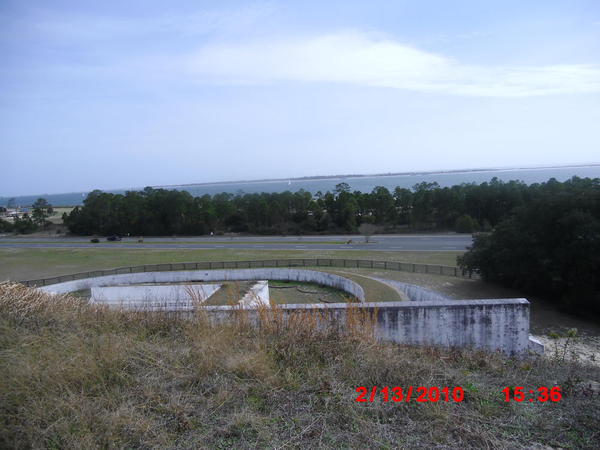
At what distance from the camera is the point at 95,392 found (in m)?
4.36

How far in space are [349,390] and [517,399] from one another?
1928 mm

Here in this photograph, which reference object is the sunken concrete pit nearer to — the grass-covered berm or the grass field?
the grass-covered berm

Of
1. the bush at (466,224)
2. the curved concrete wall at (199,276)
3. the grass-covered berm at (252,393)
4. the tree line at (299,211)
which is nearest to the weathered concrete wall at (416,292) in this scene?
the curved concrete wall at (199,276)

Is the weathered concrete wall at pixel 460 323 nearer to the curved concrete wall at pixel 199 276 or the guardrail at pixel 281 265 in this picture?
the guardrail at pixel 281 265

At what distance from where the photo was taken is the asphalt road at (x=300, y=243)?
106 ft

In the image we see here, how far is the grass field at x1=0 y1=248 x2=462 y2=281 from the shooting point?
86.0 feet

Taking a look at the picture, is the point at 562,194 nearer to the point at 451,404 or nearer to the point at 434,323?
the point at 434,323

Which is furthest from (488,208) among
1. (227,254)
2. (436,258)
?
(227,254)

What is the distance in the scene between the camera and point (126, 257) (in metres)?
30.8
